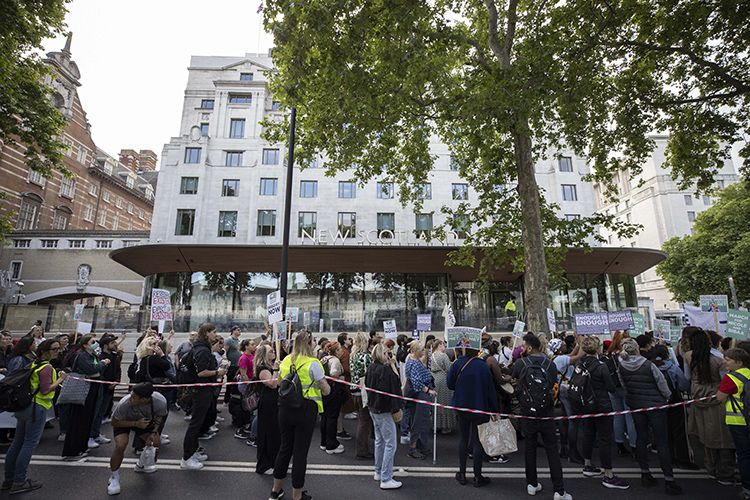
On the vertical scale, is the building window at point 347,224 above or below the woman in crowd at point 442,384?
above

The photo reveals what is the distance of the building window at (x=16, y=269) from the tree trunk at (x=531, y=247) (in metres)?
45.2

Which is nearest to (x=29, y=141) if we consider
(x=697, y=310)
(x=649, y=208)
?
(x=697, y=310)

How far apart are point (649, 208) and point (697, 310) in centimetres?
6079

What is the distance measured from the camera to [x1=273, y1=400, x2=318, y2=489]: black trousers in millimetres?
5129

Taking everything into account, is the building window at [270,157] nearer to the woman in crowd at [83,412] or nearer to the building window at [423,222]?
the building window at [423,222]

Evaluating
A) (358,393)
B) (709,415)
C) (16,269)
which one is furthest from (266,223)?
(709,415)

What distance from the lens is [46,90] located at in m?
16.6

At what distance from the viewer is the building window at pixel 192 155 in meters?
34.8

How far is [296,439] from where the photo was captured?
16.9 ft

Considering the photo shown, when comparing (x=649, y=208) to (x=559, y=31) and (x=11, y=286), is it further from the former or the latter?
(x=11, y=286)

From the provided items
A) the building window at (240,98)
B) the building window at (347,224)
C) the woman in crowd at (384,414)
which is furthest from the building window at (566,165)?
the woman in crowd at (384,414)

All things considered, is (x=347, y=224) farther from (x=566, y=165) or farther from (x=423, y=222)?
(x=566, y=165)

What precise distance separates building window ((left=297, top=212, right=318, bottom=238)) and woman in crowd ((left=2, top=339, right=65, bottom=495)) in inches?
1077

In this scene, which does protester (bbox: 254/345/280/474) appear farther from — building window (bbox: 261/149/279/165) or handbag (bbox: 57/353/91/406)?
building window (bbox: 261/149/279/165)
